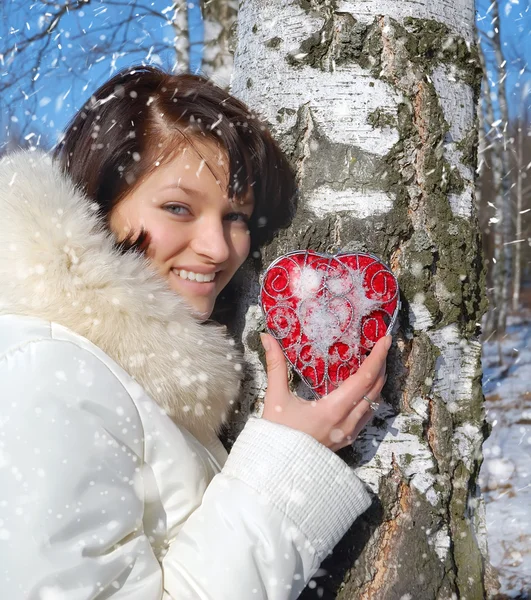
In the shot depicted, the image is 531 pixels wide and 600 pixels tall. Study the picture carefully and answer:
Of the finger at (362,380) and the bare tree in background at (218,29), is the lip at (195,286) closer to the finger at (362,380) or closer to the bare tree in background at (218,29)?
the finger at (362,380)

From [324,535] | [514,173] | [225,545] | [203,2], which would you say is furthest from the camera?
[514,173]

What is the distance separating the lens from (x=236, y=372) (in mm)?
1614

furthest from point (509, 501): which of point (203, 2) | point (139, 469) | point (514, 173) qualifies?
point (514, 173)

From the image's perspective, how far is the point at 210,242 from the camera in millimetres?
1541

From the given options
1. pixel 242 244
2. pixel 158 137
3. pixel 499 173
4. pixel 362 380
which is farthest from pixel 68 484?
pixel 499 173

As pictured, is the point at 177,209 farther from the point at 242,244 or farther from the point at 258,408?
the point at 258,408

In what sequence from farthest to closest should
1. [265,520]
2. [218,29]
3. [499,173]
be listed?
[499,173], [218,29], [265,520]

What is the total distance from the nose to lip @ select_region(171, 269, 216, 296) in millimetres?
74

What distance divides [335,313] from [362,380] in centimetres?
18

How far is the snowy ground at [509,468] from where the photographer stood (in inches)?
139

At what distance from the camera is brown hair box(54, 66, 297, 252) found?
1548mm

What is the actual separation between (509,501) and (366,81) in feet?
12.4

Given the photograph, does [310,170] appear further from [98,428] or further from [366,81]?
[98,428]

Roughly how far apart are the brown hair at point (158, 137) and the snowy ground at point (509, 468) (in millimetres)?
A: 2341
